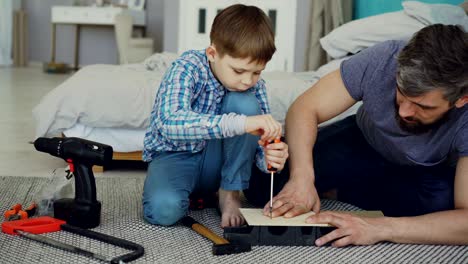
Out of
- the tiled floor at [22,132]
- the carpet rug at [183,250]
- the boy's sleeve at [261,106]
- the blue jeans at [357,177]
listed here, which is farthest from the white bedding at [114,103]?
the carpet rug at [183,250]

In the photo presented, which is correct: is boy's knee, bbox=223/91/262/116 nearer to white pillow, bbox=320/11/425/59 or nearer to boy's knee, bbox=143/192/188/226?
boy's knee, bbox=143/192/188/226

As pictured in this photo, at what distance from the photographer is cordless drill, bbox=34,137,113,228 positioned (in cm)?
158

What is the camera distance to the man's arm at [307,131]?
5.23 feet

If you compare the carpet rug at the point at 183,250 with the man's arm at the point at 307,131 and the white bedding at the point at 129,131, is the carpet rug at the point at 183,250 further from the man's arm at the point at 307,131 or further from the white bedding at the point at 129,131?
the white bedding at the point at 129,131

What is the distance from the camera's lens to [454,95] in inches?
53.4

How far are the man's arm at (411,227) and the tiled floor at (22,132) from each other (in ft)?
3.55

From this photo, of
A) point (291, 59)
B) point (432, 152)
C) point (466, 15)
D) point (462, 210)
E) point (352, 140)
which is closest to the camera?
point (462, 210)

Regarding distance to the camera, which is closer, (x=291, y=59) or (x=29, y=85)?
(x=291, y=59)

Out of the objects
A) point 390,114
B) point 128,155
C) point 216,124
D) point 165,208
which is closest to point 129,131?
point 128,155

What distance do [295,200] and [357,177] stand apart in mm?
388

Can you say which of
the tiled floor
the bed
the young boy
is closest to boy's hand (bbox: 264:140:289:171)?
the young boy

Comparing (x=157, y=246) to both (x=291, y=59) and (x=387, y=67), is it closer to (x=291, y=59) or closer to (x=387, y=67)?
(x=387, y=67)

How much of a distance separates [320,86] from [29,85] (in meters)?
4.29

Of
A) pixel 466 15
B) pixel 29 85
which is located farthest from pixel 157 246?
pixel 29 85
